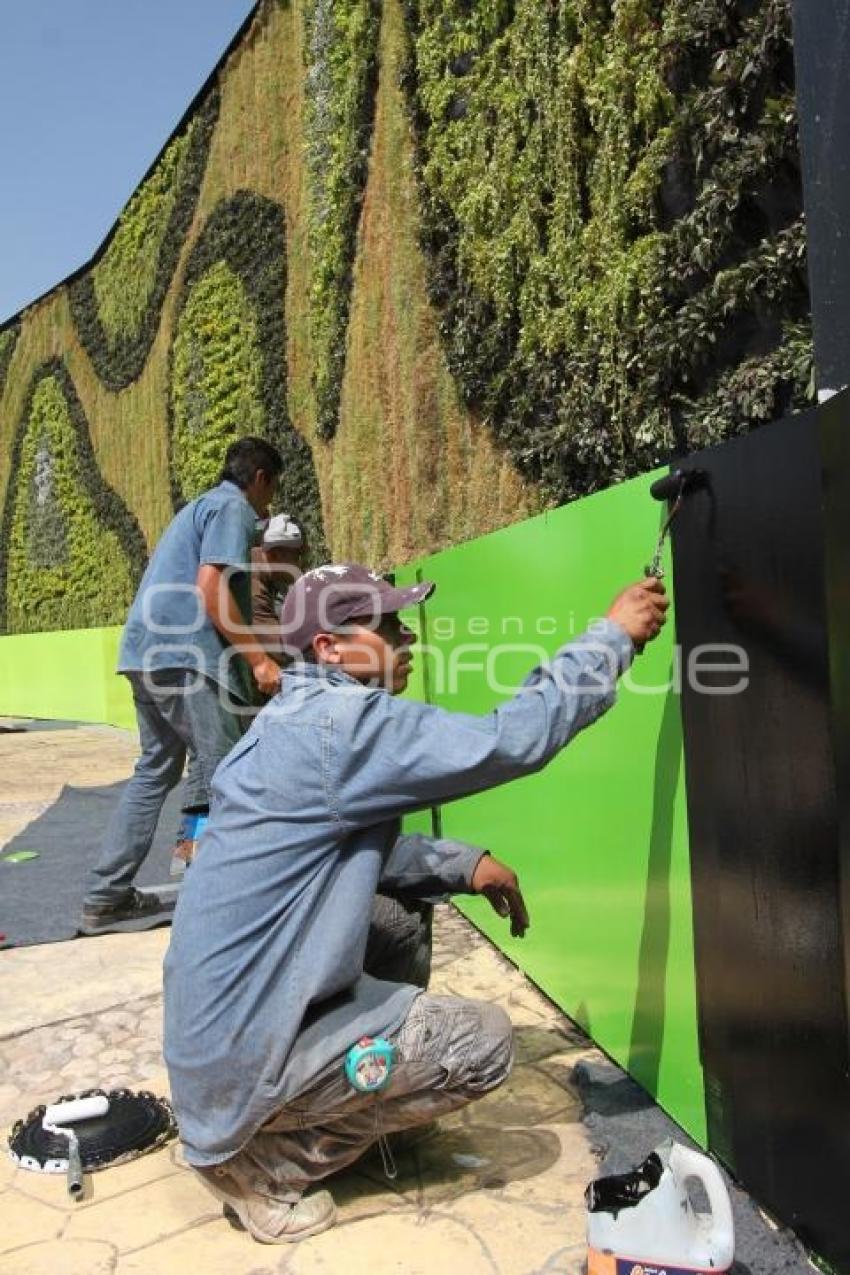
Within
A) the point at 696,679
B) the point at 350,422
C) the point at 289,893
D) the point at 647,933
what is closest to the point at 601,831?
the point at 647,933

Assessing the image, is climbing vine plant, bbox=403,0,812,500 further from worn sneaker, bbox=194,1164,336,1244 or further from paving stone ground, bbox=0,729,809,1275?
worn sneaker, bbox=194,1164,336,1244

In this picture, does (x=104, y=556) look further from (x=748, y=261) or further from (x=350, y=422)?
(x=748, y=261)

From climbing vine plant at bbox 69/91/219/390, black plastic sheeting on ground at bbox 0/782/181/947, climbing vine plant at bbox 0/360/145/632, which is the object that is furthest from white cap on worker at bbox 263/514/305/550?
climbing vine plant at bbox 0/360/145/632

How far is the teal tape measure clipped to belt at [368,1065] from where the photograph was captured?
2123 mm

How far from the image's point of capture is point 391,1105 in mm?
2227

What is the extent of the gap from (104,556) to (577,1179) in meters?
14.9

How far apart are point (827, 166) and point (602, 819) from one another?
1.53 m

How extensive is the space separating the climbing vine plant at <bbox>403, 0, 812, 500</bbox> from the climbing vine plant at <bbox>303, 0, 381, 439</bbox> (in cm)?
189

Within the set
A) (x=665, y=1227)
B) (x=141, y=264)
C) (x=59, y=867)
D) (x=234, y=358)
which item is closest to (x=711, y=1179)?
(x=665, y=1227)

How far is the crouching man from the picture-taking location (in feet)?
6.91

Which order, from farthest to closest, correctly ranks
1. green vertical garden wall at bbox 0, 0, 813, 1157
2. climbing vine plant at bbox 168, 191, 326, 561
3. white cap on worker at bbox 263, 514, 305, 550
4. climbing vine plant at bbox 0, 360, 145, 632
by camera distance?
1. climbing vine plant at bbox 0, 360, 145, 632
2. climbing vine plant at bbox 168, 191, 326, 561
3. white cap on worker at bbox 263, 514, 305, 550
4. green vertical garden wall at bbox 0, 0, 813, 1157

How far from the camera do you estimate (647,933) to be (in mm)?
2586

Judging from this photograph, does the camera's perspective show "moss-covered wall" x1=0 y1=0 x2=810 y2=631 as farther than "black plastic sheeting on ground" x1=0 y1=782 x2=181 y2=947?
No

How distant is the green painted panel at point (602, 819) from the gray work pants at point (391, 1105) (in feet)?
1.46
